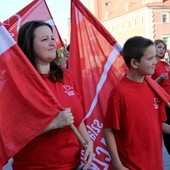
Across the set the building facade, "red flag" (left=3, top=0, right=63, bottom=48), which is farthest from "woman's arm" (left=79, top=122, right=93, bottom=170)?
the building facade

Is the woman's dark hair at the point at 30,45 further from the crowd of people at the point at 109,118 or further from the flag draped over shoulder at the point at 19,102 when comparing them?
the flag draped over shoulder at the point at 19,102

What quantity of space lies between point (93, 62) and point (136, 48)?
70 cm

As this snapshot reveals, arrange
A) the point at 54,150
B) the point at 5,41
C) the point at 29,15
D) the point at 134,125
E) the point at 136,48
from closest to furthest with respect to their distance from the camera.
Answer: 1. the point at 54,150
2. the point at 5,41
3. the point at 134,125
4. the point at 136,48
5. the point at 29,15

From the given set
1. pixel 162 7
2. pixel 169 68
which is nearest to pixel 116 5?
pixel 162 7

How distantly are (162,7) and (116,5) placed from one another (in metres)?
23.1

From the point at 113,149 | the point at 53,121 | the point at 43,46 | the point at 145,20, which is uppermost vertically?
the point at 43,46

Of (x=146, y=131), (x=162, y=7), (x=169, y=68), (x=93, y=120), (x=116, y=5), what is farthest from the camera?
(x=116, y=5)

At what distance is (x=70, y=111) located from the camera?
2.55 m

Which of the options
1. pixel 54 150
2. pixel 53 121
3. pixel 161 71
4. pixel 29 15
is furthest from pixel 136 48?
pixel 161 71

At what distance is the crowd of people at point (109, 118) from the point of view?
8.30 feet

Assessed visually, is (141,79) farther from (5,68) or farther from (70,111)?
(5,68)

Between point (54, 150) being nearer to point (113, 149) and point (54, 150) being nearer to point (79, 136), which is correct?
point (79, 136)

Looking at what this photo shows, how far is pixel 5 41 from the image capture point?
2.63 metres

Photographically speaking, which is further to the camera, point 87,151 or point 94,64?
point 94,64
